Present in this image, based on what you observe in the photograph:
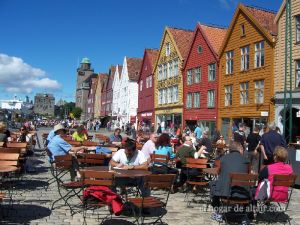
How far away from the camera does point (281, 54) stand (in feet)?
86.3

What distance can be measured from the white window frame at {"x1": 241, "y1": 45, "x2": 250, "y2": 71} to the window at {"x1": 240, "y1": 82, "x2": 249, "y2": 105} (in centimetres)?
114

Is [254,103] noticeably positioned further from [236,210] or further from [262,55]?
[236,210]

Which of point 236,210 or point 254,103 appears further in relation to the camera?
point 254,103

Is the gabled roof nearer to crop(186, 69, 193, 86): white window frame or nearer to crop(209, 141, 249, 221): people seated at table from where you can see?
crop(186, 69, 193, 86): white window frame

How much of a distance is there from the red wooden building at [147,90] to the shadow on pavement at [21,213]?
131 ft

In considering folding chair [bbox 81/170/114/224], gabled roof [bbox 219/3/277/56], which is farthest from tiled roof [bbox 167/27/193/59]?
folding chair [bbox 81/170/114/224]

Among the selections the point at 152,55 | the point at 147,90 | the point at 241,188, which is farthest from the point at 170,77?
the point at 241,188

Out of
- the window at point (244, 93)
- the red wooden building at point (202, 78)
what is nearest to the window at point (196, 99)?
the red wooden building at point (202, 78)

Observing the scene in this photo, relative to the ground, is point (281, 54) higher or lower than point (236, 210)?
higher

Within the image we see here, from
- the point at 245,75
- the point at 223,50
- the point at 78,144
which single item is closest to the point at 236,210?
the point at 78,144

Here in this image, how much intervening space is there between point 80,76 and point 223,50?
276ft

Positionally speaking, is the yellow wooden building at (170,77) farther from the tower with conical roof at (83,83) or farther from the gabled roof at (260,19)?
the tower with conical roof at (83,83)

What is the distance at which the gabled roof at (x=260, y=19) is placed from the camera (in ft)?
89.7

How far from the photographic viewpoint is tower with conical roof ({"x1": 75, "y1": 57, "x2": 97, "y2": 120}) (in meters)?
106
